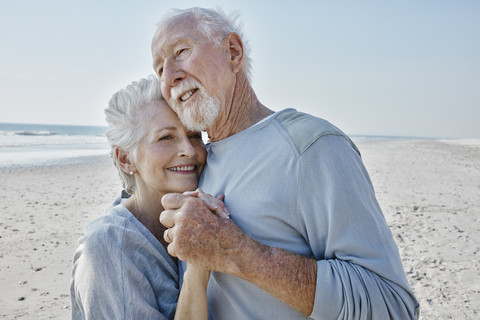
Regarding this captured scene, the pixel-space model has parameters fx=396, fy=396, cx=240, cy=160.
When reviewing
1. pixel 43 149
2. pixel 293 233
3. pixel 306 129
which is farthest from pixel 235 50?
pixel 43 149

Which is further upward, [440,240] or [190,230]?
[190,230]

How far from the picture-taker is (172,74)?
226 cm

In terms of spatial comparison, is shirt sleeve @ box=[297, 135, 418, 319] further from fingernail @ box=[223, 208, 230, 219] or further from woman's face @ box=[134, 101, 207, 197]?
woman's face @ box=[134, 101, 207, 197]

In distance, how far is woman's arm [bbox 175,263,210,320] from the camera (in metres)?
1.85

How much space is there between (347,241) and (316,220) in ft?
0.51

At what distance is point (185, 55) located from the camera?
7.41 ft

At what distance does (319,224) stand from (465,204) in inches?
344

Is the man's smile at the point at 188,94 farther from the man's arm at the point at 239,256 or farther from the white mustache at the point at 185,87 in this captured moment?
the man's arm at the point at 239,256

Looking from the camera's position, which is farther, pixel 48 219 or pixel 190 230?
pixel 48 219

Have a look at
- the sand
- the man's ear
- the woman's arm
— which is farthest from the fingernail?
the sand

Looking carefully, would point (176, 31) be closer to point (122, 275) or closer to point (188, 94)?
point (188, 94)

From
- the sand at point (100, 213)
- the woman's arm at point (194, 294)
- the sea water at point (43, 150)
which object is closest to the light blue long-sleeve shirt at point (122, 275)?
the woman's arm at point (194, 294)

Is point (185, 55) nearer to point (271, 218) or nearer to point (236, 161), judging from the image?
point (236, 161)

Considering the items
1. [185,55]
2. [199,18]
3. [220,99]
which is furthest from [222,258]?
[199,18]
